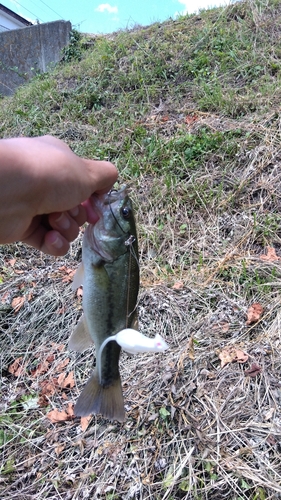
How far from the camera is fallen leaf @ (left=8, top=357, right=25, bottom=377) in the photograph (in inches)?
119

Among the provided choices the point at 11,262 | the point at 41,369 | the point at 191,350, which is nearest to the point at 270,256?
the point at 191,350

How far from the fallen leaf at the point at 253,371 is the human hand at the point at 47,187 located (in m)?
1.54

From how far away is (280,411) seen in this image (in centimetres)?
227

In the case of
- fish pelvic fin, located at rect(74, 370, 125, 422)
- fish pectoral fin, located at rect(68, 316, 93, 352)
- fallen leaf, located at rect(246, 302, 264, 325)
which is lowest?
fallen leaf, located at rect(246, 302, 264, 325)

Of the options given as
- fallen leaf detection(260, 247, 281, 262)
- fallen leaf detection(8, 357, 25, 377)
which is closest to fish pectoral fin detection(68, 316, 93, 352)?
fallen leaf detection(8, 357, 25, 377)

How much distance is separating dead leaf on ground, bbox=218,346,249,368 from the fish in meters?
1.11

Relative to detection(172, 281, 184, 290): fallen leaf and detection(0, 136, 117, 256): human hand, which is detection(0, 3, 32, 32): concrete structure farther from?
detection(0, 136, 117, 256): human hand

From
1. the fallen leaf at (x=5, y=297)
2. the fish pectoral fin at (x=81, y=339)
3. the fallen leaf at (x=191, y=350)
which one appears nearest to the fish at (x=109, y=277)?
the fish pectoral fin at (x=81, y=339)

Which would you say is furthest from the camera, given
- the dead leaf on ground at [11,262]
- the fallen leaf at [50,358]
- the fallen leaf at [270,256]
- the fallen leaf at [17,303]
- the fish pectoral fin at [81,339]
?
the dead leaf on ground at [11,262]

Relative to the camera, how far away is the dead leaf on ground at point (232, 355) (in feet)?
8.44

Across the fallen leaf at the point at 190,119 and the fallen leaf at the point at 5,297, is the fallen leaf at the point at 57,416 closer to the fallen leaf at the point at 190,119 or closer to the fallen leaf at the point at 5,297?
the fallen leaf at the point at 5,297

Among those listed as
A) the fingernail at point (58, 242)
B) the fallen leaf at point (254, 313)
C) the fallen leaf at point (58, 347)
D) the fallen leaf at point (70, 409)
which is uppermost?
the fingernail at point (58, 242)

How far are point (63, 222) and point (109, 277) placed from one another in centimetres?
33

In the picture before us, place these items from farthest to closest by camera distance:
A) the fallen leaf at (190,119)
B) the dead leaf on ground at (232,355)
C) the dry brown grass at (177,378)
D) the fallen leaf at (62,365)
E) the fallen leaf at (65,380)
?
the fallen leaf at (190,119) < the fallen leaf at (62,365) < the fallen leaf at (65,380) < the dead leaf on ground at (232,355) < the dry brown grass at (177,378)
